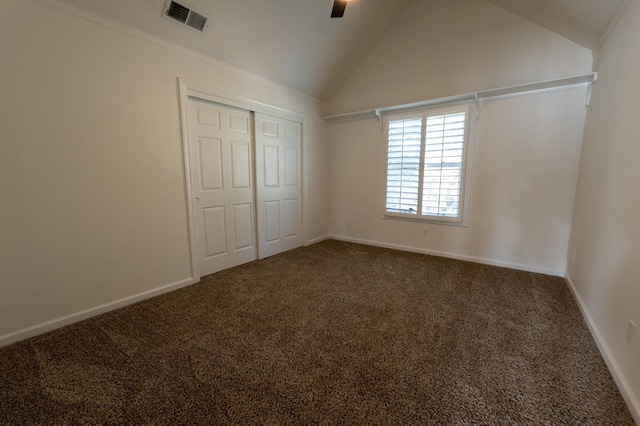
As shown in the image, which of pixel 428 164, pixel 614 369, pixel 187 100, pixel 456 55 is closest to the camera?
pixel 614 369

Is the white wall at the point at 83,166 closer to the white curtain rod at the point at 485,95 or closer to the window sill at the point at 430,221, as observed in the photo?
the white curtain rod at the point at 485,95

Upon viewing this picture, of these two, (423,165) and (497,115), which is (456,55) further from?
(423,165)

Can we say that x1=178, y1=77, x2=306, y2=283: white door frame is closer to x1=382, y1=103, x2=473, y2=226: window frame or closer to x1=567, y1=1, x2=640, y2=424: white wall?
x1=382, y1=103, x2=473, y2=226: window frame

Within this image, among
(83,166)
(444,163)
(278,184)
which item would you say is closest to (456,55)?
(444,163)

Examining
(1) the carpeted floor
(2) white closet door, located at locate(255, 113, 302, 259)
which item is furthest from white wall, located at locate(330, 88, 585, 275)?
(2) white closet door, located at locate(255, 113, 302, 259)

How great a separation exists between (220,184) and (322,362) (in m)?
2.39

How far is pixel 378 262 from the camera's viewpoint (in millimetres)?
3623

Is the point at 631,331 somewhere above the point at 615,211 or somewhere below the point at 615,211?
below

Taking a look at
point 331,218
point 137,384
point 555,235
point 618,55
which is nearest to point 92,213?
point 137,384

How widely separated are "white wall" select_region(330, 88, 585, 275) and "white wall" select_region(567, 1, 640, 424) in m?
0.35

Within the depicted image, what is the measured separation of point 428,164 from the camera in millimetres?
3771

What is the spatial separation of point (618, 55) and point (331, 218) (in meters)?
3.93

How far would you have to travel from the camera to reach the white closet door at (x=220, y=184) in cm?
295

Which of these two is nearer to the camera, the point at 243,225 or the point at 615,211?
the point at 615,211
